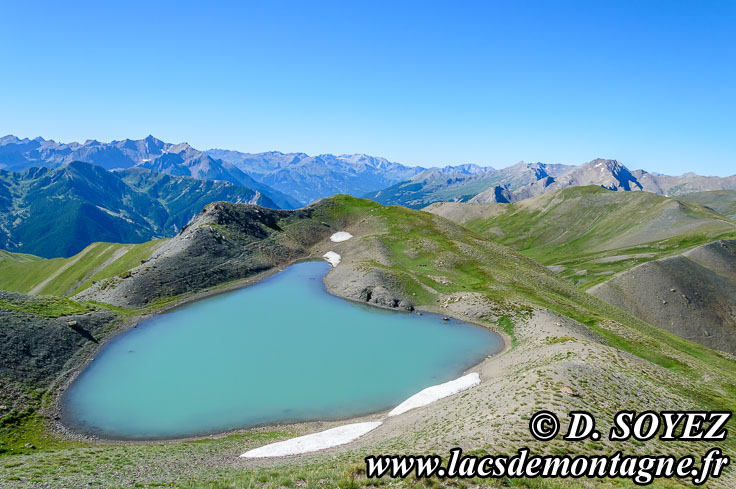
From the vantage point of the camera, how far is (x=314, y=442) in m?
31.1

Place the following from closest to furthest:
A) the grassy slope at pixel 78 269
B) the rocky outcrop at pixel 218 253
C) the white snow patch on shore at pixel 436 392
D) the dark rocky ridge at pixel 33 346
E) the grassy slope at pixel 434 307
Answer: the grassy slope at pixel 434 307 < the white snow patch on shore at pixel 436 392 < the dark rocky ridge at pixel 33 346 < the rocky outcrop at pixel 218 253 < the grassy slope at pixel 78 269

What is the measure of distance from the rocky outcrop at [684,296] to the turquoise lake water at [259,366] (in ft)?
231

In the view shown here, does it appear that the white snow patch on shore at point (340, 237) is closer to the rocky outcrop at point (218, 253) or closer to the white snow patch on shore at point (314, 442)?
the rocky outcrop at point (218, 253)

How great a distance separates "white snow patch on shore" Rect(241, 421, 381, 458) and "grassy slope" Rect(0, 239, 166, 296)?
355 feet

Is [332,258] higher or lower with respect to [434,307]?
higher

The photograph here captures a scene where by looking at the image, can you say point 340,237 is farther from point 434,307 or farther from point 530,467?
point 530,467

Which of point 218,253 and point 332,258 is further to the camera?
point 332,258

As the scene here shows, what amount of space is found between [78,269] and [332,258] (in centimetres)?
11928

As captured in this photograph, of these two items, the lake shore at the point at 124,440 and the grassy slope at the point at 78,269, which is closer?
the lake shore at the point at 124,440

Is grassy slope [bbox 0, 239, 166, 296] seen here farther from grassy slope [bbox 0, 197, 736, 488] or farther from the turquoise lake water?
grassy slope [bbox 0, 197, 736, 488]

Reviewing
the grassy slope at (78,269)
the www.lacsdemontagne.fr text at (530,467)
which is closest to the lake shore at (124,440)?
the www.lacsdemontagne.fr text at (530,467)

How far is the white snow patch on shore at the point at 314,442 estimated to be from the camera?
29.5 m

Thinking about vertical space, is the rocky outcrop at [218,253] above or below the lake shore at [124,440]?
above

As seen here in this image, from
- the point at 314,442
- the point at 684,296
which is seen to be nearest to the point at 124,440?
the point at 314,442
